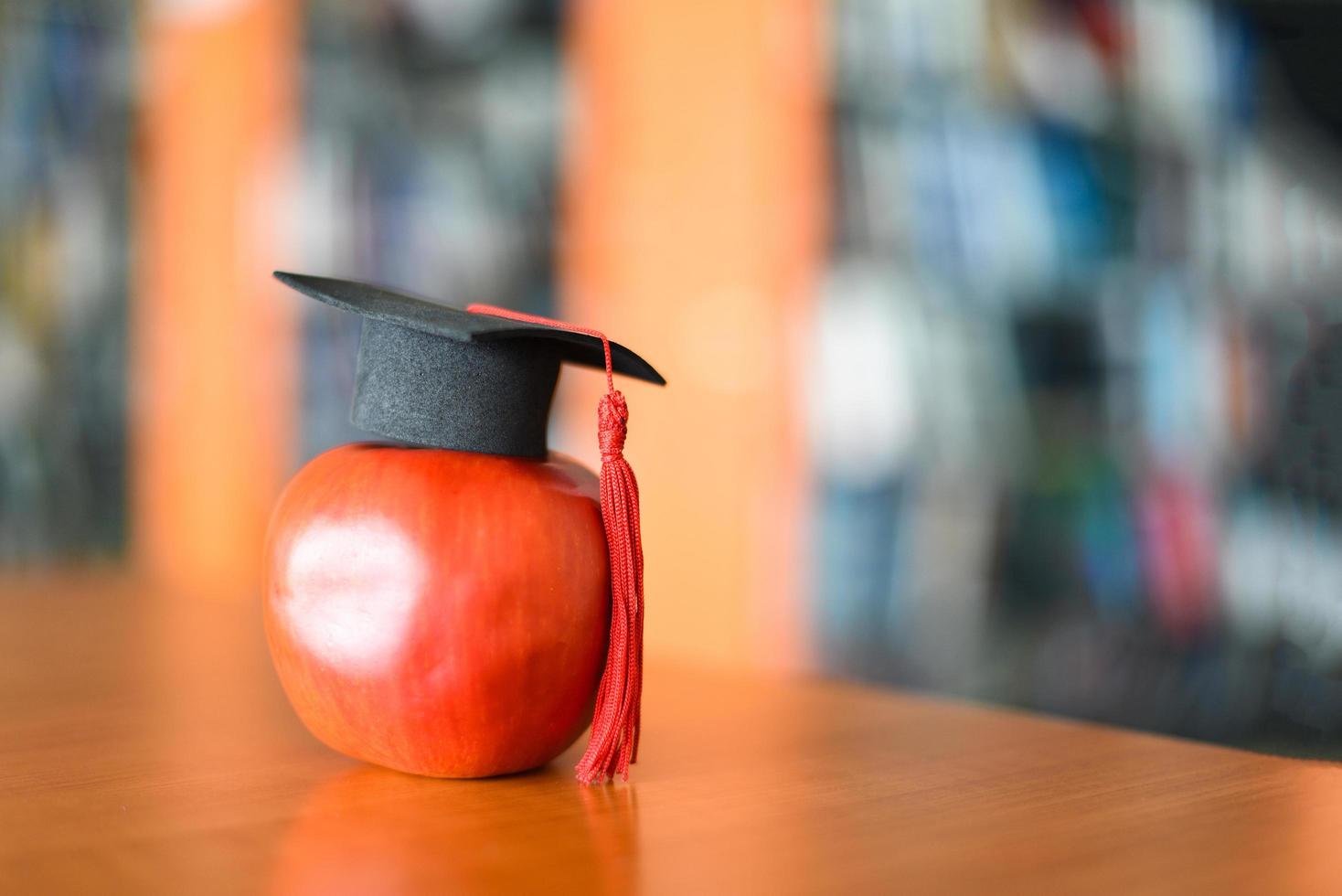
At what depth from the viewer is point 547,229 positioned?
2.94m

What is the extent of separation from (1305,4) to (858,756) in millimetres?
1498

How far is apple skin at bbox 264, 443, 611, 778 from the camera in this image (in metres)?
0.59

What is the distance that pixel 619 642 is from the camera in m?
0.64

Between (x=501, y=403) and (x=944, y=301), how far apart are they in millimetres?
1584

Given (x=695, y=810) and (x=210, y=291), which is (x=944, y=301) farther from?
(x=210, y=291)

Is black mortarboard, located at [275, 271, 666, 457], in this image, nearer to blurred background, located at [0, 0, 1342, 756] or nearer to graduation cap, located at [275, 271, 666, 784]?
graduation cap, located at [275, 271, 666, 784]

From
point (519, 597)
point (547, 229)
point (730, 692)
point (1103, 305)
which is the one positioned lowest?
point (730, 692)

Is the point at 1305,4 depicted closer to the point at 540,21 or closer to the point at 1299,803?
the point at 1299,803

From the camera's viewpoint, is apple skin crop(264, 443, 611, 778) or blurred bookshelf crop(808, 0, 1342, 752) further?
blurred bookshelf crop(808, 0, 1342, 752)

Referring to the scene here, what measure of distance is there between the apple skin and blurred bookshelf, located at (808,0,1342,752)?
144 centimetres

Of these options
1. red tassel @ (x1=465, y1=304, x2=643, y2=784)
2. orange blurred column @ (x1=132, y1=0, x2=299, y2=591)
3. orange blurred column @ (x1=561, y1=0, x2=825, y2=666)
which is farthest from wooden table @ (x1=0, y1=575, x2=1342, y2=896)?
orange blurred column @ (x1=132, y1=0, x2=299, y2=591)

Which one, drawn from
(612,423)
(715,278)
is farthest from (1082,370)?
(612,423)

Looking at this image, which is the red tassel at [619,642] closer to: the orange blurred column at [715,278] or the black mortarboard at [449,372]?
the black mortarboard at [449,372]

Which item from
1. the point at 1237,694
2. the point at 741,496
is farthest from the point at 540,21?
the point at 1237,694
